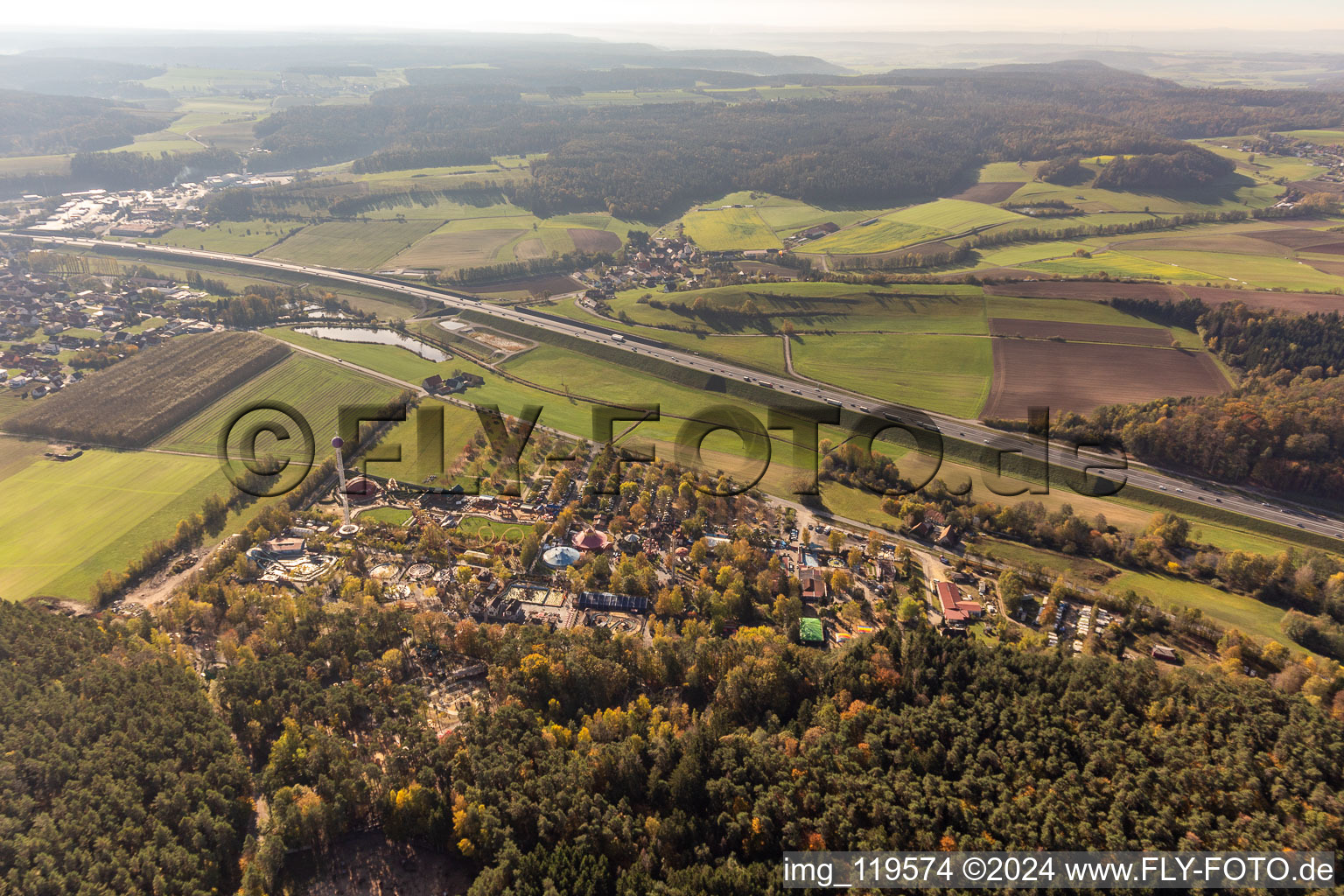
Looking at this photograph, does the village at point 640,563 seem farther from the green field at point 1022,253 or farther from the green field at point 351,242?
the green field at point 351,242

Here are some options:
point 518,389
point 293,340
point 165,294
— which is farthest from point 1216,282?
point 165,294

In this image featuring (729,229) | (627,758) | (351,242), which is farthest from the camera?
(729,229)

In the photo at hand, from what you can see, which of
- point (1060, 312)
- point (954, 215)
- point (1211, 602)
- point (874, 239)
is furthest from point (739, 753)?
point (954, 215)

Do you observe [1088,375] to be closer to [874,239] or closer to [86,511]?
[874,239]

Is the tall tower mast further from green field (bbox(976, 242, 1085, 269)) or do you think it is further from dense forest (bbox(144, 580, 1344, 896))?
green field (bbox(976, 242, 1085, 269))

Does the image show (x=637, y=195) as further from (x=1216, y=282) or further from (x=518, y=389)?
(x=1216, y=282)

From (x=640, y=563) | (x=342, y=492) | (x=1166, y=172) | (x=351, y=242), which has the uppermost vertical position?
(x=1166, y=172)

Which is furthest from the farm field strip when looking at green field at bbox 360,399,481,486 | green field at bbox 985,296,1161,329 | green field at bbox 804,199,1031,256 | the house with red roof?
green field at bbox 360,399,481,486
